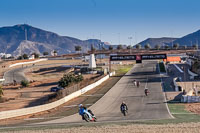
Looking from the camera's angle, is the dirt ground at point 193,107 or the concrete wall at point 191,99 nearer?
the dirt ground at point 193,107

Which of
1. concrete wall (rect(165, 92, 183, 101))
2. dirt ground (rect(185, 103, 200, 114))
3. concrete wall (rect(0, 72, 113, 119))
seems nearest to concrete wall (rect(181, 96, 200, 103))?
dirt ground (rect(185, 103, 200, 114))

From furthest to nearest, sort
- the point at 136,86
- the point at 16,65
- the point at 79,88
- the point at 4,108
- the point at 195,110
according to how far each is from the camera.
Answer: the point at 16,65 < the point at 136,86 < the point at 79,88 < the point at 4,108 < the point at 195,110

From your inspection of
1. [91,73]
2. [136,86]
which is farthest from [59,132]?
[91,73]

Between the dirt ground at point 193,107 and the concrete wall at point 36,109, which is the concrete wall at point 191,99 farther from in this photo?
the concrete wall at point 36,109

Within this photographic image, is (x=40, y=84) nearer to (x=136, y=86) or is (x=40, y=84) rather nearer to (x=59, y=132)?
(x=136, y=86)

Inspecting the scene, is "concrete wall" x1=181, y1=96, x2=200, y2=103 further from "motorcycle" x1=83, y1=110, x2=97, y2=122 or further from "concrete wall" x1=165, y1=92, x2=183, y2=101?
"motorcycle" x1=83, y1=110, x2=97, y2=122

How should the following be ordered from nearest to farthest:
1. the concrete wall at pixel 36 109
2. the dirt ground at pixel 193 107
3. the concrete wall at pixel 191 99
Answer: the dirt ground at pixel 193 107 < the concrete wall at pixel 36 109 < the concrete wall at pixel 191 99

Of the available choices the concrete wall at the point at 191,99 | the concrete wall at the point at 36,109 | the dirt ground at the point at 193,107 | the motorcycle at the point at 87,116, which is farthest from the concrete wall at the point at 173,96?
the motorcycle at the point at 87,116

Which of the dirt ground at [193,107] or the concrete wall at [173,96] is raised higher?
the dirt ground at [193,107]

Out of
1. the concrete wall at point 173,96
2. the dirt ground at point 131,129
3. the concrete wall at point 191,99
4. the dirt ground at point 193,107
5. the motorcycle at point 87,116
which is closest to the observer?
the dirt ground at point 131,129

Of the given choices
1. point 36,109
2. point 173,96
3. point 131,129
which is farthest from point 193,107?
point 36,109

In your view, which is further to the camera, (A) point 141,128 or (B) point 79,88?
(B) point 79,88

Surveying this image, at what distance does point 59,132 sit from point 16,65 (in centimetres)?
12524

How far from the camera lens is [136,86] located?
185 ft
